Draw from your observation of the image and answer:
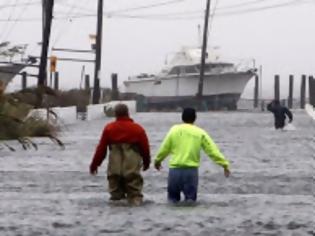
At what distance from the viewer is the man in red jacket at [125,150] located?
13.4 metres

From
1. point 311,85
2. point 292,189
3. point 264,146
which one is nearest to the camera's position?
point 292,189

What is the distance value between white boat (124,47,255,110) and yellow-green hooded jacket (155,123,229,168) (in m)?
70.6

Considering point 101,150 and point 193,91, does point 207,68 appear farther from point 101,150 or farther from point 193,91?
point 101,150

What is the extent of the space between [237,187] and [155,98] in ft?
252

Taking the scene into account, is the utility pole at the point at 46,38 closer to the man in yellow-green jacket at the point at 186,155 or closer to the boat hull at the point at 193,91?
the man in yellow-green jacket at the point at 186,155

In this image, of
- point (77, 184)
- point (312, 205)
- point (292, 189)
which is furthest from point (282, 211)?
point (77, 184)

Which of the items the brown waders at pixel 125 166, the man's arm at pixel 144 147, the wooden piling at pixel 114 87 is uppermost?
the wooden piling at pixel 114 87

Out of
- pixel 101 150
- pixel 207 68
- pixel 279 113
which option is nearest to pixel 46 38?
pixel 279 113

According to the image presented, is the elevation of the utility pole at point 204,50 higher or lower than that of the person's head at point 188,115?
higher

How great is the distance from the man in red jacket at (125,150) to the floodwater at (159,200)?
42 cm

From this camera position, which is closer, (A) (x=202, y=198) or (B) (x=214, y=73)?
(A) (x=202, y=198)

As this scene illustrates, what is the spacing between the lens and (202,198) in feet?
48.6

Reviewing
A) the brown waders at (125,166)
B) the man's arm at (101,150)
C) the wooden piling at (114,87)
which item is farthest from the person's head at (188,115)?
the wooden piling at (114,87)

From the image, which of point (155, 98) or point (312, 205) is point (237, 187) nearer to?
point (312, 205)
